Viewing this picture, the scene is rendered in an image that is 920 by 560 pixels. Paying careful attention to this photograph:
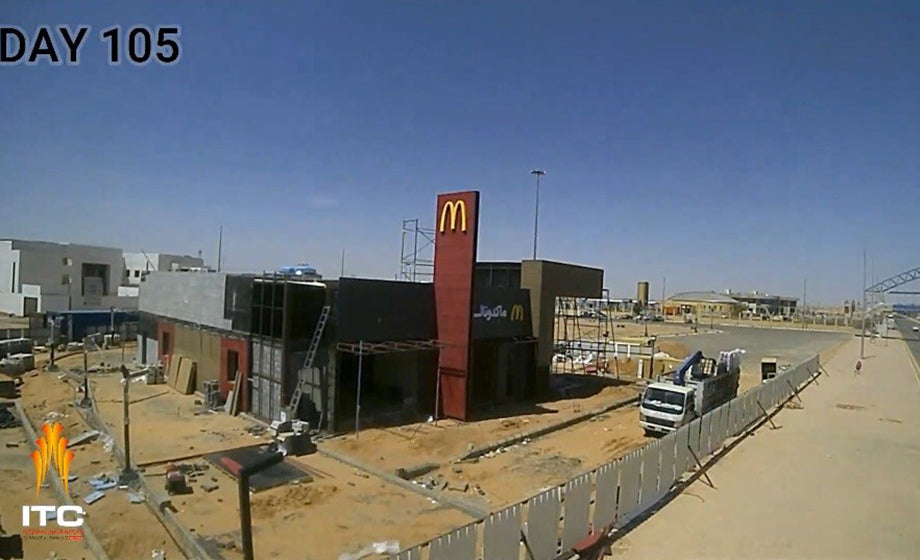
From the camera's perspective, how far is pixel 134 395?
27266 mm

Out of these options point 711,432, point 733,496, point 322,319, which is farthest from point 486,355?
point 733,496

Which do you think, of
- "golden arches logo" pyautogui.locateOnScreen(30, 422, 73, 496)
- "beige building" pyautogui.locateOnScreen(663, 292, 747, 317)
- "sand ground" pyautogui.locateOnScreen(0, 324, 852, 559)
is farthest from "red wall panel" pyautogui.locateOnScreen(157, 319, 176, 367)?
"beige building" pyautogui.locateOnScreen(663, 292, 747, 317)

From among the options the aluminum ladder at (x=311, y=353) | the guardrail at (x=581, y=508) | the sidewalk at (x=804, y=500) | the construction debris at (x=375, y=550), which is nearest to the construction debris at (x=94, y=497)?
the construction debris at (x=375, y=550)

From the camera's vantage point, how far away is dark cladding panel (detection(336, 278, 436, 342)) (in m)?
21.9

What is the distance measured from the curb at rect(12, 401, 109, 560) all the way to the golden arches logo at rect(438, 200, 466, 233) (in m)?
15.4

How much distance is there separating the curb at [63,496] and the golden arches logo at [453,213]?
1544 centimetres

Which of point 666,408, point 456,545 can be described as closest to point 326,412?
point 666,408

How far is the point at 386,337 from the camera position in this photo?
23.1m

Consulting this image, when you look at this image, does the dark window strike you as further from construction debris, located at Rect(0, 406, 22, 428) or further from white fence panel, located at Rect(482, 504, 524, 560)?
white fence panel, located at Rect(482, 504, 524, 560)

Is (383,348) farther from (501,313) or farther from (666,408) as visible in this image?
(666,408)

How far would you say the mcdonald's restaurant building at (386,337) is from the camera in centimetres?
2192

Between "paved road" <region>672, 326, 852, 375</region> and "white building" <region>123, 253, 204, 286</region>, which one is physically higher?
"white building" <region>123, 253, 204, 286</region>

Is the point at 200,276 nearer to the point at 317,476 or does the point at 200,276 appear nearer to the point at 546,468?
the point at 317,476

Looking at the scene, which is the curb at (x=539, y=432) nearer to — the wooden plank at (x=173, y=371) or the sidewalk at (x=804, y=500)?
the sidewalk at (x=804, y=500)
